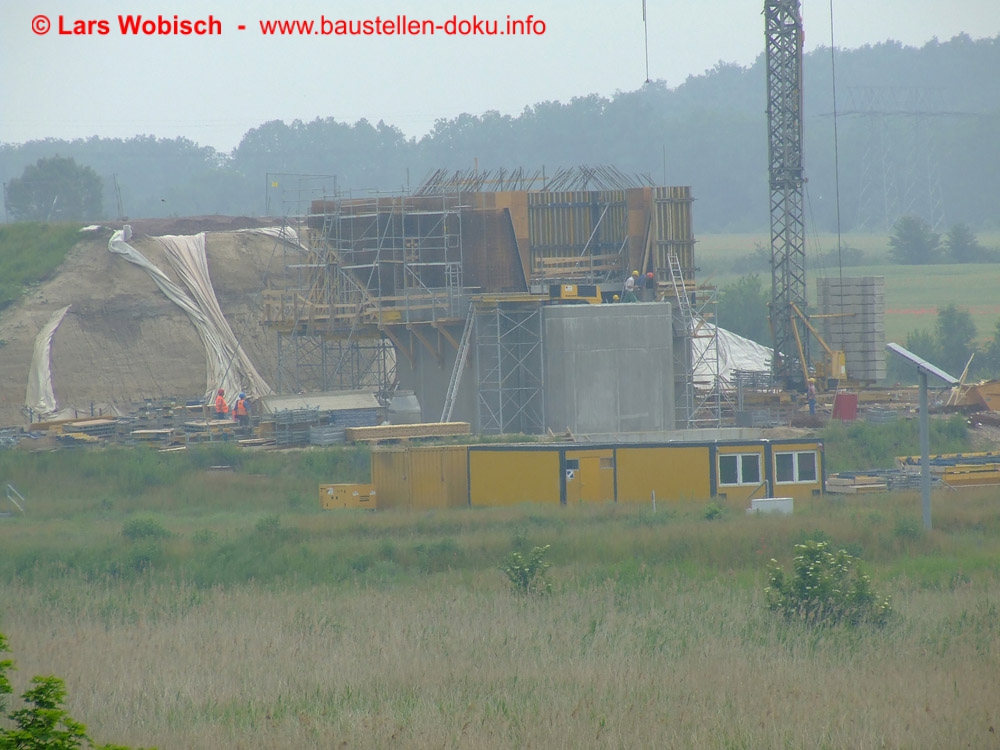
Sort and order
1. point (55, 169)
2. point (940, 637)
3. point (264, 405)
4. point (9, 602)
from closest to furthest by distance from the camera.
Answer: point (940, 637) < point (9, 602) < point (264, 405) < point (55, 169)

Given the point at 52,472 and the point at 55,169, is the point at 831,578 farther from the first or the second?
the point at 55,169

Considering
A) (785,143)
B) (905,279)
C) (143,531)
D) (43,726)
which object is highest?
(785,143)

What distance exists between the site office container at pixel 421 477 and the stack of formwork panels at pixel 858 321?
2517 centimetres

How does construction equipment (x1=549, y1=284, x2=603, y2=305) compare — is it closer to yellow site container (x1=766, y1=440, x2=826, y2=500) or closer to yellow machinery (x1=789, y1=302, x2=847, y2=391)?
yellow machinery (x1=789, y1=302, x2=847, y2=391)

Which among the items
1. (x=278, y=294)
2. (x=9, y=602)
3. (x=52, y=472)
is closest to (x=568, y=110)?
(x=278, y=294)

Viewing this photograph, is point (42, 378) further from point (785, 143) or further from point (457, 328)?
point (785, 143)

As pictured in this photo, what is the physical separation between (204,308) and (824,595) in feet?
134

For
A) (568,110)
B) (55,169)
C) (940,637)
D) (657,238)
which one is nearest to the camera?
(940,637)

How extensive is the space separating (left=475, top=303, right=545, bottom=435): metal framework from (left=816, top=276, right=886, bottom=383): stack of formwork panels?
14731 mm

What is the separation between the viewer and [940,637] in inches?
647

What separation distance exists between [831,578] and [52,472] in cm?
2457

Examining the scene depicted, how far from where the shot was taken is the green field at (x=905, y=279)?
294ft

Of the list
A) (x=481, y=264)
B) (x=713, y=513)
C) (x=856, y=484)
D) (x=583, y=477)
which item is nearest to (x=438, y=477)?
(x=583, y=477)

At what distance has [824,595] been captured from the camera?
58.4 feet
